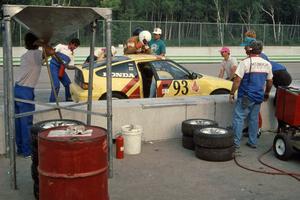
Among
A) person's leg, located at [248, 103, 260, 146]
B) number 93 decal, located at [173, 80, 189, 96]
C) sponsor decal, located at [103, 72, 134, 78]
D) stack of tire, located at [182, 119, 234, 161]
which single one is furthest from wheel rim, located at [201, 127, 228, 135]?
sponsor decal, located at [103, 72, 134, 78]

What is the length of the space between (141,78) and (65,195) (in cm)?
631

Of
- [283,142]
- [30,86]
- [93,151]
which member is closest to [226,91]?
[283,142]

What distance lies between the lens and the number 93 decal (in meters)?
10.8

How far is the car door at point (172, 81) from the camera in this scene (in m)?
10.7

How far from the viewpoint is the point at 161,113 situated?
8.68 meters

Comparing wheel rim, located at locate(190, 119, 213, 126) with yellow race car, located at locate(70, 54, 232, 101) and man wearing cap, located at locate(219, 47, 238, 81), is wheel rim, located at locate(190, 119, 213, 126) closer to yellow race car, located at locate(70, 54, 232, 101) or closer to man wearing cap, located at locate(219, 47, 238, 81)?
yellow race car, located at locate(70, 54, 232, 101)

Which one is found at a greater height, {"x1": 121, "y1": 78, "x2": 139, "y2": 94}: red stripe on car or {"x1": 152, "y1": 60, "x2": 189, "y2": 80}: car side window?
{"x1": 152, "y1": 60, "x2": 189, "y2": 80}: car side window

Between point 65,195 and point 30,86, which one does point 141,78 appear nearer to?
point 30,86

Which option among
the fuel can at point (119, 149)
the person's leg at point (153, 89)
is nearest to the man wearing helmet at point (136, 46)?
the person's leg at point (153, 89)

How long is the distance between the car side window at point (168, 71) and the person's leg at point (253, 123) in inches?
121

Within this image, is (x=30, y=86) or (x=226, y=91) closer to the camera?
(x=30, y=86)

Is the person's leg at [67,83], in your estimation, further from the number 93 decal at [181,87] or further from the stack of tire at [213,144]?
the stack of tire at [213,144]

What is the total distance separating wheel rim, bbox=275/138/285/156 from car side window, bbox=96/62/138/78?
13.5 feet

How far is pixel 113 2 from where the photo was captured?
159 feet
